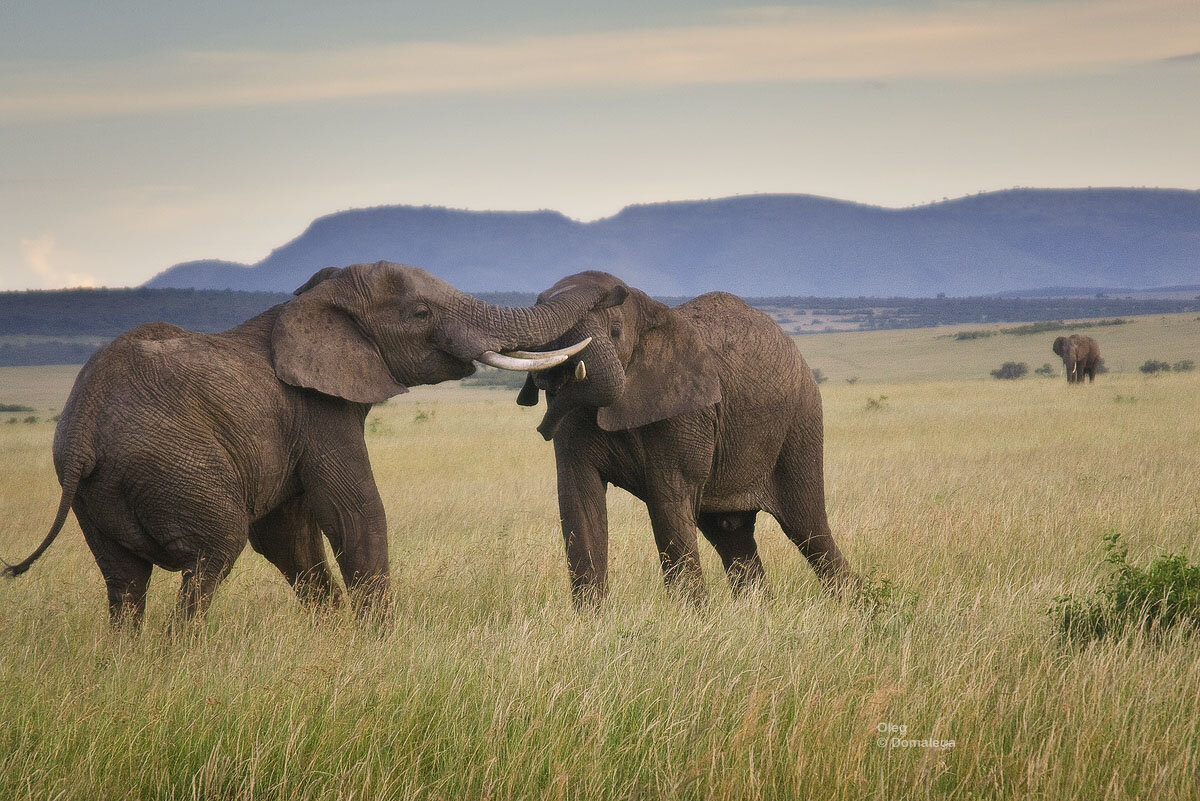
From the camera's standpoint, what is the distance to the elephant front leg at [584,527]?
22.9ft

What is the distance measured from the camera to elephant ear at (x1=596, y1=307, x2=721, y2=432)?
6824mm

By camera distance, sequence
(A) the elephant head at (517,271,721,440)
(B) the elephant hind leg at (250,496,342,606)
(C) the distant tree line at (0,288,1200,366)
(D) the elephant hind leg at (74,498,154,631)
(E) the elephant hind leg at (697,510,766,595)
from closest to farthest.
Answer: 1. (D) the elephant hind leg at (74,498,154,631)
2. (A) the elephant head at (517,271,721,440)
3. (B) the elephant hind leg at (250,496,342,606)
4. (E) the elephant hind leg at (697,510,766,595)
5. (C) the distant tree line at (0,288,1200,366)

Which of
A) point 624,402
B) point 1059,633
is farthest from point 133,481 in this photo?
point 1059,633

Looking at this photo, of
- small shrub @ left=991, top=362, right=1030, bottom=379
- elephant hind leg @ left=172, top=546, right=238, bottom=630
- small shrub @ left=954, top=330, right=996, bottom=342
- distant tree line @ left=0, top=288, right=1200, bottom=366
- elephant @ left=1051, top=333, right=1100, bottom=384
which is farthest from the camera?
distant tree line @ left=0, top=288, right=1200, bottom=366

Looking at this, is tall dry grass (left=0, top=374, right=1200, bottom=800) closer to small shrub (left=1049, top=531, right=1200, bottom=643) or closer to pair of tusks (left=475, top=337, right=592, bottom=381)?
small shrub (left=1049, top=531, right=1200, bottom=643)

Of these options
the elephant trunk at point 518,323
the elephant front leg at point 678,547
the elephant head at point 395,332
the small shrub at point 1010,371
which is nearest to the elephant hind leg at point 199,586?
the elephant head at point 395,332

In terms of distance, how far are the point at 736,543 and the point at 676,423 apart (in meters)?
1.53

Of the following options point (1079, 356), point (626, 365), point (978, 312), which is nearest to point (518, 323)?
point (626, 365)

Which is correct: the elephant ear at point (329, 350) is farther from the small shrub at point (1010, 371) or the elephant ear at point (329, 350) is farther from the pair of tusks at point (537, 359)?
the small shrub at point (1010, 371)

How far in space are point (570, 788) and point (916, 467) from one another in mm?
12436

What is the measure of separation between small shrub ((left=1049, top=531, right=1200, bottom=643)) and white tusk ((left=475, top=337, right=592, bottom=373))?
296 cm

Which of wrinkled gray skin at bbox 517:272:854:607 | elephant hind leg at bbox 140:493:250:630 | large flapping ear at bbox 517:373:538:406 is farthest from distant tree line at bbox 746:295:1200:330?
elephant hind leg at bbox 140:493:250:630

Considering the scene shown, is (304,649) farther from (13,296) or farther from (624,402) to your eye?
(13,296)

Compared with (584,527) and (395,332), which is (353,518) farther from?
(584,527)
